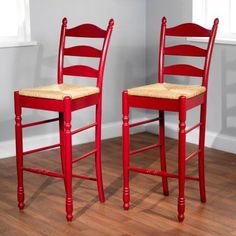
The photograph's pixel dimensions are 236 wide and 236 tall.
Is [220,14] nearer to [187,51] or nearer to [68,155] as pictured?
[187,51]

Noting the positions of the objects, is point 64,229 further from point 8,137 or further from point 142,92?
point 8,137

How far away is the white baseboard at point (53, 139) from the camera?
461 centimetres

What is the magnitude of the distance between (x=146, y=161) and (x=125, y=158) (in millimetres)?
1101

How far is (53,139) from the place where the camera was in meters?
4.88

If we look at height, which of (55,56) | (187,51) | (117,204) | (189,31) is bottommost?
(117,204)

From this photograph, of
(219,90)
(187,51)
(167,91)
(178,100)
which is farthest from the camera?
(219,90)

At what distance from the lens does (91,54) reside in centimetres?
357

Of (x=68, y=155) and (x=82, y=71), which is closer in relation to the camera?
(x=68, y=155)

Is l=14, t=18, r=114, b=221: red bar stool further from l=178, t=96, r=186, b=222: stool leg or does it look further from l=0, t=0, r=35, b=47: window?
l=0, t=0, r=35, b=47: window

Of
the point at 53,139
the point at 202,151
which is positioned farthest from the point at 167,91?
the point at 53,139

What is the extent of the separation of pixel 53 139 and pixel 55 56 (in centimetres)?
67

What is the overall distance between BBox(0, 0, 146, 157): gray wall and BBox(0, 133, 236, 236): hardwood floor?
1.40 ft

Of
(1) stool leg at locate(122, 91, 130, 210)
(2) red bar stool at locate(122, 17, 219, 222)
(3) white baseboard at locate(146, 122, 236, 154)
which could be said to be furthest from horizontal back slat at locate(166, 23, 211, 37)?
(3) white baseboard at locate(146, 122, 236, 154)

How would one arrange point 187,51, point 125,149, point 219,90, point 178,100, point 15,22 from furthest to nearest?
point 219,90
point 15,22
point 187,51
point 125,149
point 178,100
